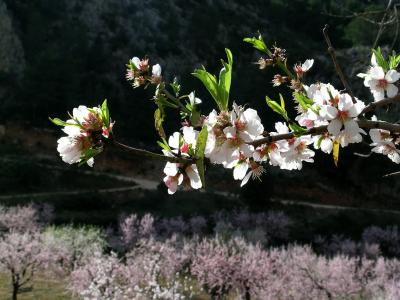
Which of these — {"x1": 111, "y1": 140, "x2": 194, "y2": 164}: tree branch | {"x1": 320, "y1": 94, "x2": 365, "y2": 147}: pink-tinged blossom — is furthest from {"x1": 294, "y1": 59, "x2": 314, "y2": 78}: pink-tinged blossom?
{"x1": 111, "y1": 140, "x2": 194, "y2": 164}: tree branch

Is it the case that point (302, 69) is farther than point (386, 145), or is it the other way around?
point (302, 69)

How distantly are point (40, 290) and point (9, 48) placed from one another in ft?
129

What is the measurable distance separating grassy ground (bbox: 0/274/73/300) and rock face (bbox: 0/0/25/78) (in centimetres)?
3541

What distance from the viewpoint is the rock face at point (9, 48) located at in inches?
1919

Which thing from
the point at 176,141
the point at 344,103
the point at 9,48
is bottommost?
the point at 176,141

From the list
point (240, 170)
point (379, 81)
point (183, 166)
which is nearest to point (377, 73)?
point (379, 81)

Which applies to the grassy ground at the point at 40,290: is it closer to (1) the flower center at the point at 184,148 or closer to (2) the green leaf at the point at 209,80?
(1) the flower center at the point at 184,148

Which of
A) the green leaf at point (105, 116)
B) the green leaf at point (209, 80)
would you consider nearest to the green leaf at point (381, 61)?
the green leaf at point (209, 80)

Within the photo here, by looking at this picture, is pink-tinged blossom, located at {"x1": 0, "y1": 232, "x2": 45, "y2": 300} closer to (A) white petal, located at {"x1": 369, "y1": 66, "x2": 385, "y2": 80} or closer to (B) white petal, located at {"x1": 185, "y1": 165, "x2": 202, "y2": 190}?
(B) white petal, located at {"x1": 185, "y1": 165, "x2": 202, "y2": 190}

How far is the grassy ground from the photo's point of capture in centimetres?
1365

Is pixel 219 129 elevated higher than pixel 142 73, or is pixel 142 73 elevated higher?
pixel 142 73

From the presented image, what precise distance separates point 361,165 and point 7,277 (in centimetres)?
2692

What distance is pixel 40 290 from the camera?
47.3 feet

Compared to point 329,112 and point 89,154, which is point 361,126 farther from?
point 89,154
